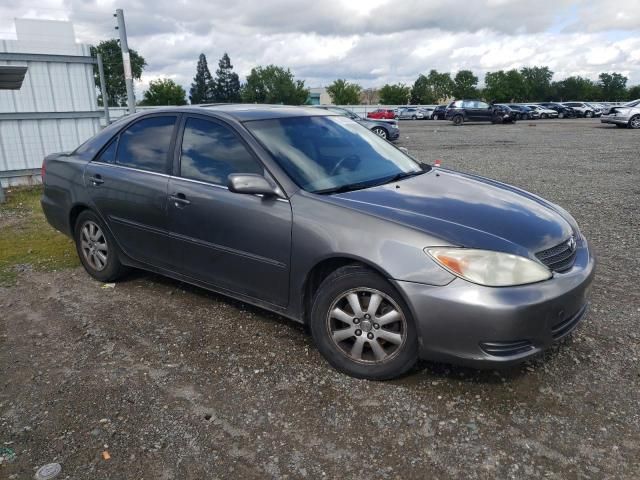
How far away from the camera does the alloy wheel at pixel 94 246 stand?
472 cm

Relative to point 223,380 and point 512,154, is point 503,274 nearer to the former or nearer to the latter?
point 223,380

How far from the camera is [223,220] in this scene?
142 inches

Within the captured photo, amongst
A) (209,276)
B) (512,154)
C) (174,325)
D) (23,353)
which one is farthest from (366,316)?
(512,154)

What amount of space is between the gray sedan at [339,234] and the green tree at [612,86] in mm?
99735

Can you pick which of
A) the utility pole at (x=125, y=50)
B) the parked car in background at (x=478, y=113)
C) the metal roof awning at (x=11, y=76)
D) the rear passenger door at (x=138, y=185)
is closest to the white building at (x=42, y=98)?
the utility pole at (x=125, y=50)

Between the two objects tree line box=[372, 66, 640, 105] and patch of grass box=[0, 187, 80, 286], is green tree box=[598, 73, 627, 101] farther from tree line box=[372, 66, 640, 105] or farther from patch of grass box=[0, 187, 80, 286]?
patch of grass box=[0, 187, 80, 286]

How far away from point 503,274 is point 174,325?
245cm

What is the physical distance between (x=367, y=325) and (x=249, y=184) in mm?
1145

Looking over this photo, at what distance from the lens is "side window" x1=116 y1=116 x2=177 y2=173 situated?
4.13m

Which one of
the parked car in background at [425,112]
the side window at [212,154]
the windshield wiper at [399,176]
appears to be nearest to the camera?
the side window at [212,154]

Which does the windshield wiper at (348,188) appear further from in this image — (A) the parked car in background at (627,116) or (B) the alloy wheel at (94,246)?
(A) the parked car in background at (627,116)

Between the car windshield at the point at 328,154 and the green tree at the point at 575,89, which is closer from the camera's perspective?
the car windshield at the point at 328,154

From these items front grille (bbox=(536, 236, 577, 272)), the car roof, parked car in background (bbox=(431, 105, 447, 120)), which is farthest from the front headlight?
parked car in background (bbox=(431, 105, 447, 120))

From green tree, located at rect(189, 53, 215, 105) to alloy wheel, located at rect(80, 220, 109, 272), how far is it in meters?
100
